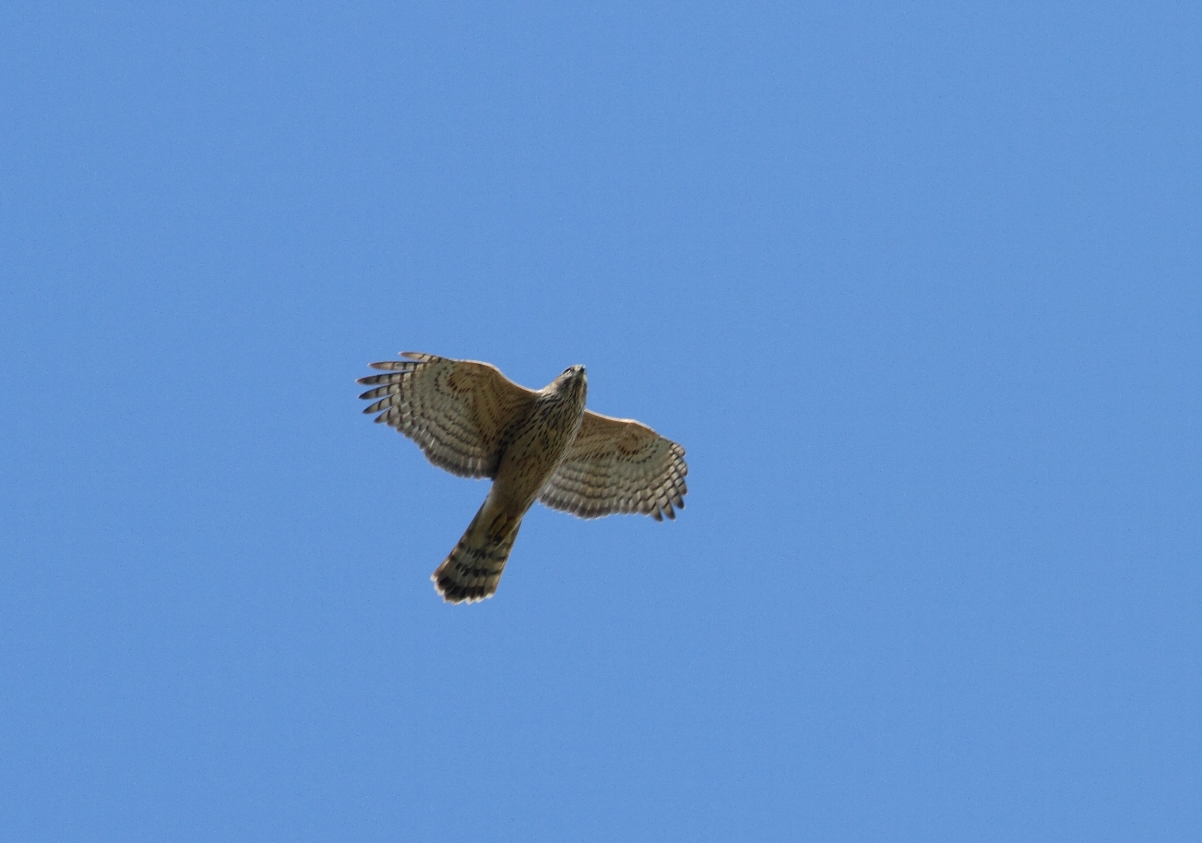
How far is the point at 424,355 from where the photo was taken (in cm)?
1382

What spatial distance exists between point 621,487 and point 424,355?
2.66 metres

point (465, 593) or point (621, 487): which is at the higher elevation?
point (621, 487)

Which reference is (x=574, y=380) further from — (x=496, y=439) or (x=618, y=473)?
(x=618, y=473)

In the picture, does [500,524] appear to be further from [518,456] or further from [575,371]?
[575,371]

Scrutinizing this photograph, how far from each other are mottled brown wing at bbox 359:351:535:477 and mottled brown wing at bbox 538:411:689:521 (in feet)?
2.63

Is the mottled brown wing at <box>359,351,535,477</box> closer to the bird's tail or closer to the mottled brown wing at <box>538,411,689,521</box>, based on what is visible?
the bird's tail

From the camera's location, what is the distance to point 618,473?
15.4 m

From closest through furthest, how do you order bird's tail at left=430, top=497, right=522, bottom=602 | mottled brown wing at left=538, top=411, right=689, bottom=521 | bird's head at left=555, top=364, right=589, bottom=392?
1. bird's head at left=555, top=364, right=589, bottom=392
2. bird's tail at left=430, top=497, right=522, bottom=602
3. mottled brown wing at left=538, top=411, right=689, bottom=521

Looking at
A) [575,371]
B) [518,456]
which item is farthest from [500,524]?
[575,371]

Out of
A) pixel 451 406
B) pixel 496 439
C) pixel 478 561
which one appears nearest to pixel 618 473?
pixel 496 439

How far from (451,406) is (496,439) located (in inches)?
20.8

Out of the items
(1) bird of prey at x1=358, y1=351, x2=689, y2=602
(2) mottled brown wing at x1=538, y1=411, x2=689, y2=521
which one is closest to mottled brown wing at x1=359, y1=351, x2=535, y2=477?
(1) bird of prey at x1=358, y1=351, x2=689, y2=602

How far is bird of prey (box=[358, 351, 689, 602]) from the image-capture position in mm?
13961

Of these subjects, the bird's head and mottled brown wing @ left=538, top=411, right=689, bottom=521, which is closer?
the bird's head
